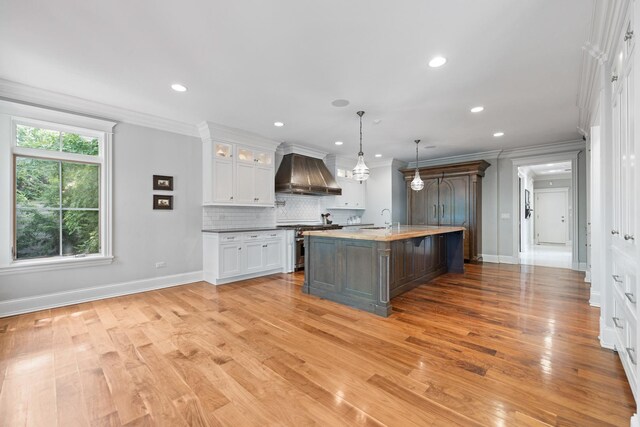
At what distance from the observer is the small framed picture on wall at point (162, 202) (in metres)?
4.46

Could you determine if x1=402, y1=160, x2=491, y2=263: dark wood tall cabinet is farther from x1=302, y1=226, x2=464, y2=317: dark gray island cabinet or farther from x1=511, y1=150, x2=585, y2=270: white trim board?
x1=302, y1=226, x2=464, y2=317: dark gray island cabinet

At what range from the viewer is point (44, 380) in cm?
202

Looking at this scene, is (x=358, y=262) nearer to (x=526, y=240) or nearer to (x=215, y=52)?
(x=215, y=52)

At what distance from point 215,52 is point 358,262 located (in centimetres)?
273

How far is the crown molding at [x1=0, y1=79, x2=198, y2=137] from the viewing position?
131 inches

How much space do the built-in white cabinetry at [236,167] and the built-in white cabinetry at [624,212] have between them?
4.77m

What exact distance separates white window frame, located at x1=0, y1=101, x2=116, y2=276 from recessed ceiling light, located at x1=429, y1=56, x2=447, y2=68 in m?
4.27

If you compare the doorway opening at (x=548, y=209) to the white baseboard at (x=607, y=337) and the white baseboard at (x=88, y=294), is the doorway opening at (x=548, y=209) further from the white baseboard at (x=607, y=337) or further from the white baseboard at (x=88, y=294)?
the white baseboard at (x=88, y=294)

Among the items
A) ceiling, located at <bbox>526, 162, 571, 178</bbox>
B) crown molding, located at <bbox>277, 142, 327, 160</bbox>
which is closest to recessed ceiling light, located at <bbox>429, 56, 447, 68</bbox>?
crown molding, located at <bbox>277, 142, 327, 160</bbox>

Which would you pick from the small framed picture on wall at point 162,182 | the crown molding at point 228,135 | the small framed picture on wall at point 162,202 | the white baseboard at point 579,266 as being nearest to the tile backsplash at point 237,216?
the small framed picture on wall at point 162,202

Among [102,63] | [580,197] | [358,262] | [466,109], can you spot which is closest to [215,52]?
[102,63]

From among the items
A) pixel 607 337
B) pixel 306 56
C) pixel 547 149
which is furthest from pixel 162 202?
pixel 547 149

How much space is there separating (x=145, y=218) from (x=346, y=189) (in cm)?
473

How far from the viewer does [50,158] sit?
3.63 m
